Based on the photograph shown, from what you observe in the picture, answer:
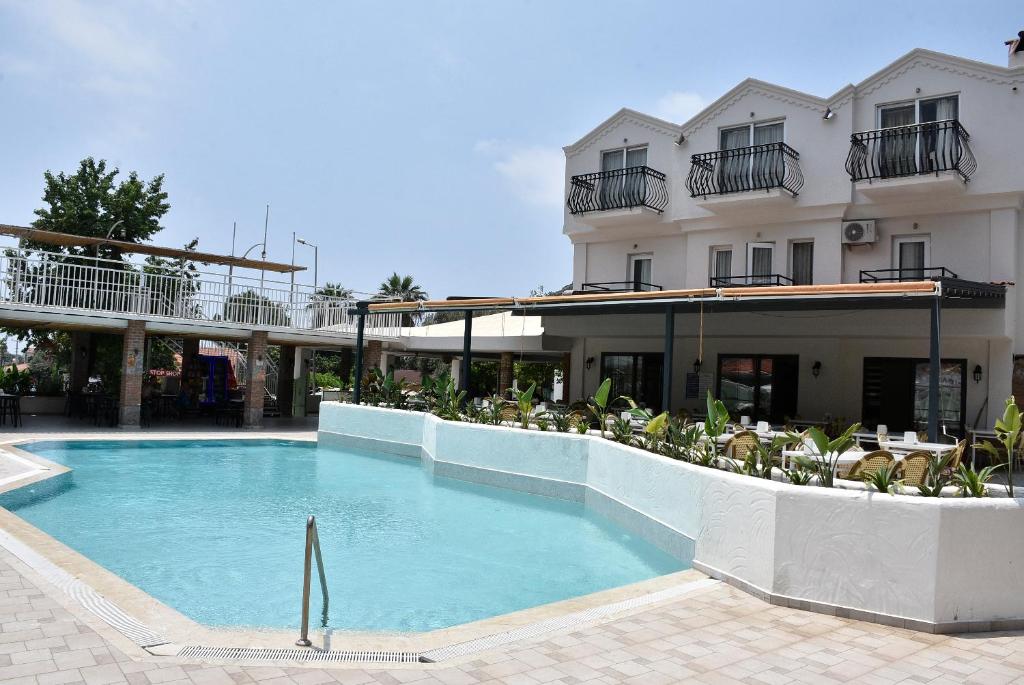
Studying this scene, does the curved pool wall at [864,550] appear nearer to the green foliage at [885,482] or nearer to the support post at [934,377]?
the green foliage at [885,482]

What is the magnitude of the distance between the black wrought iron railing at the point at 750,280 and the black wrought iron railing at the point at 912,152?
9.78ft

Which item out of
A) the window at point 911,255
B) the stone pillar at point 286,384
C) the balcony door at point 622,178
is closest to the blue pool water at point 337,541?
the balcony door at point 622,178

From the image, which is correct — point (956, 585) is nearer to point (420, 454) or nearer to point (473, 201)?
point (420, 454)

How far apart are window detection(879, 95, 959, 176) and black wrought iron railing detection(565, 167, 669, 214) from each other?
5.87m

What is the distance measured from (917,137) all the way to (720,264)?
5.64 meters

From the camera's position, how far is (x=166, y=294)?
2167 cm

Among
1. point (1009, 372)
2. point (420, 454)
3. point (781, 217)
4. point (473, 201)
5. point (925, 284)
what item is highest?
point (473, 201)

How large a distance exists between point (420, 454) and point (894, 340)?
11941mm

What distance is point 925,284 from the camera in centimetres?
1075

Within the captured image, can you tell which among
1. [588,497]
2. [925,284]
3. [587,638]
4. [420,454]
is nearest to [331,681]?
[587,638]

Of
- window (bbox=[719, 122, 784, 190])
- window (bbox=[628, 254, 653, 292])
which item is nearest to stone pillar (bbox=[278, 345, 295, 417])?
window (bbox=[628, 254, 653, 292])

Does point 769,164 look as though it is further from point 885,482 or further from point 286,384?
point 286,384

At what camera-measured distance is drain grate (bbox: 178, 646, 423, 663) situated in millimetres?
4914

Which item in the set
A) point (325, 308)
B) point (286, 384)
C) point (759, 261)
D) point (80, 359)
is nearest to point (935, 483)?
point (759, 261)
